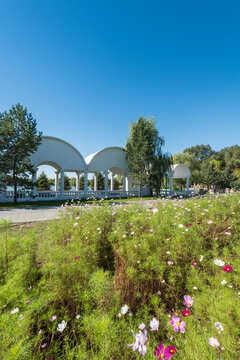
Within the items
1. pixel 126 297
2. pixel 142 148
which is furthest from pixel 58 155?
pixel 126 297

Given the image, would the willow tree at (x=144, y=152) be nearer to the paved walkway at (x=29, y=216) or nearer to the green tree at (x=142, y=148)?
the green tree at (x=142, y=148)

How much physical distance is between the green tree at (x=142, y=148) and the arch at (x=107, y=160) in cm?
85

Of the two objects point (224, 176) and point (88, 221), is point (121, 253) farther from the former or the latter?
point (224, 176)

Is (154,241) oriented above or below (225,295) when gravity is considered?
above

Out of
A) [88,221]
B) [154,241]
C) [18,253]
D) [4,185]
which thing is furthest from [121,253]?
[4,185]

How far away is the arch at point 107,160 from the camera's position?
1856cm

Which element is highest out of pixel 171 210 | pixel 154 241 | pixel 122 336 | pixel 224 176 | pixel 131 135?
pixel 131 135

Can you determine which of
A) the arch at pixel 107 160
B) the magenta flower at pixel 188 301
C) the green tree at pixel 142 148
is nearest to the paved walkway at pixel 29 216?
the magenta flower at pixel 188 301

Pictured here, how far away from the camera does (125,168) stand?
69.1 ft

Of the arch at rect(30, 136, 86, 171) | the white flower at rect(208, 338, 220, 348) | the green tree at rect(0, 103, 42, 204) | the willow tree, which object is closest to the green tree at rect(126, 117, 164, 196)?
the willow tree

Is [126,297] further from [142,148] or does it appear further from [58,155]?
[142,148]

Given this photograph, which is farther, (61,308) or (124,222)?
(124,222)

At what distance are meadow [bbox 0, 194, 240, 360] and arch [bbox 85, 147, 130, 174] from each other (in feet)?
50.4

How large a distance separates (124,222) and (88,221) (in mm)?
879
